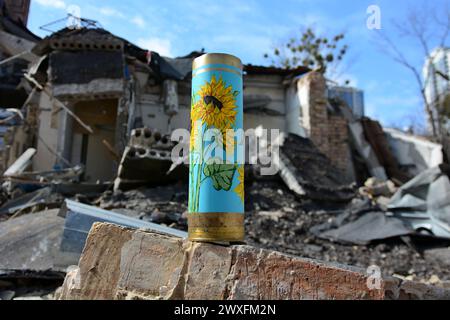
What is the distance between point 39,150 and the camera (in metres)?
9.27

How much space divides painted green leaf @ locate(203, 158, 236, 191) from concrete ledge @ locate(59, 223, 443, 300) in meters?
0.25

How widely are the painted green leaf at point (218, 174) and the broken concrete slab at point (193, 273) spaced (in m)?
0.25

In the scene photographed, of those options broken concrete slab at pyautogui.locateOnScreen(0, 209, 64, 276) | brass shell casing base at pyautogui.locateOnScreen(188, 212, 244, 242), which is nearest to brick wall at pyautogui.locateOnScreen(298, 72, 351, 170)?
broken concrete slab at pyautogui.locateOnScreen(0, 209, 64, 276)

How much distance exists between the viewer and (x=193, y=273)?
4.19ft

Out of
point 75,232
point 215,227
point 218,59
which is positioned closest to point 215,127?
point 218,59

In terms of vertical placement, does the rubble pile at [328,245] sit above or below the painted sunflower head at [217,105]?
below

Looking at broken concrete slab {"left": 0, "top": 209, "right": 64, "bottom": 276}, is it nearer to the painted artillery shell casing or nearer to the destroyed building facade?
the painted artillery shell casing

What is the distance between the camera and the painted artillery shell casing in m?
1.34

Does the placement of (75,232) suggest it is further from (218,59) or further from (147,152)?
(147,152)

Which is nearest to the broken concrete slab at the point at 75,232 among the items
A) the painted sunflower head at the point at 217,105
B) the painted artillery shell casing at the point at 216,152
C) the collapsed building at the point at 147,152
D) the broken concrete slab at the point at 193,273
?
the collapsed building at the point at 147,152

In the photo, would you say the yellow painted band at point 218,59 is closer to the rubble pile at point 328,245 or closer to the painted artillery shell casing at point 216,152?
the painted artillery shell casing at point 216,152

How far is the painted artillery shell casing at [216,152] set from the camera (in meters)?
1.34

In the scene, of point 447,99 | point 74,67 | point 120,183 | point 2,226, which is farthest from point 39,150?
point 447,99
